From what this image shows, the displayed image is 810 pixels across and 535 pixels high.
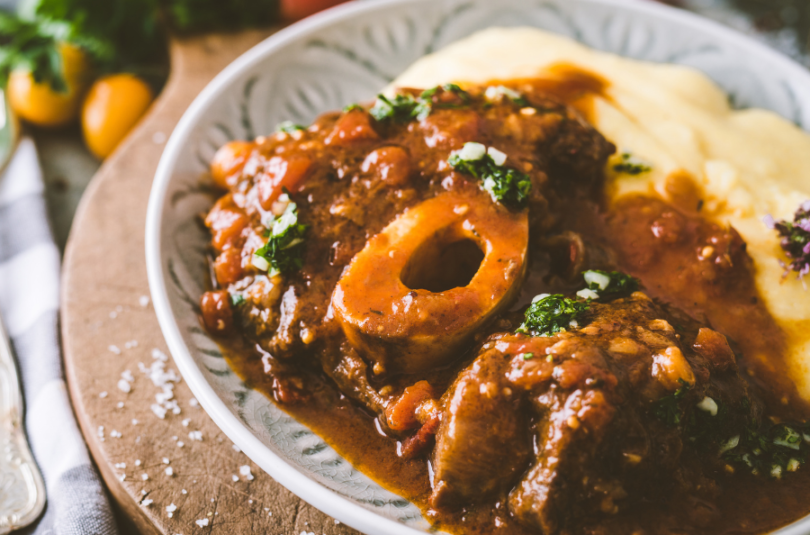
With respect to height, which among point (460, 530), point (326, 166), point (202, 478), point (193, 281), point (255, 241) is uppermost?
point (326, 166)

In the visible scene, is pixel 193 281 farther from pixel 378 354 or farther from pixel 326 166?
pixel 378 354

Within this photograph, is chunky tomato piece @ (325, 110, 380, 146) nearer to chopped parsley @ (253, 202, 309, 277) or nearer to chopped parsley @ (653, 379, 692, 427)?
chopped parsley @ (253, 202, 309, 277)

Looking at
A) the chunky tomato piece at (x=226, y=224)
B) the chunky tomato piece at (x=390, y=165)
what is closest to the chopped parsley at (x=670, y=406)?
the chunky tomato piece at (x=390, y=165)

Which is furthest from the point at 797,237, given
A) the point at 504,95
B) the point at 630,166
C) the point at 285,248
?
the point at 285,248

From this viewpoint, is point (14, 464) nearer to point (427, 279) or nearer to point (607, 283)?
point (427, 279)

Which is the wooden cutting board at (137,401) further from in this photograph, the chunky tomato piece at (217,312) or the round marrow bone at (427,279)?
the round marrow bone at (427,279)

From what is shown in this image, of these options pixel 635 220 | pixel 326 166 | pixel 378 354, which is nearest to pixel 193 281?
pixel 326 166
